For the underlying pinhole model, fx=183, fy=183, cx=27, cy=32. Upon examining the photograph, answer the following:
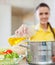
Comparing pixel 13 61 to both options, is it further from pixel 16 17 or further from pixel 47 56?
pixel 16 17

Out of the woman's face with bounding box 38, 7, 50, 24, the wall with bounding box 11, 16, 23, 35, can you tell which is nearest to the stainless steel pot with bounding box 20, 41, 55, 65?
the woman's face with bounding box 38, 7, 50, 24

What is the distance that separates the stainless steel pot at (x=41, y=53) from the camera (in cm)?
71

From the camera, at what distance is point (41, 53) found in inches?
28.2

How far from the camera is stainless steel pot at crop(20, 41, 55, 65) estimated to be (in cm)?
71

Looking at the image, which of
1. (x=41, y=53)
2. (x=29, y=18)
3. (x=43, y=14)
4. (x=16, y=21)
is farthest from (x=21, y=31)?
(x=16, y=21)

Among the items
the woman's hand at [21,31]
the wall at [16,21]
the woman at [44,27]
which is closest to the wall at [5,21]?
the wall at [16,21]

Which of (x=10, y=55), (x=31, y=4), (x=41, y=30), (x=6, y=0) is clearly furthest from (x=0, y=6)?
(x=10, y=55)

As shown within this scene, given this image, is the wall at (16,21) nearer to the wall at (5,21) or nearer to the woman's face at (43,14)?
the wall at (5,21)

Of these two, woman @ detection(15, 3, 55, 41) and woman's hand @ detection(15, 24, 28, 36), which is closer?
woman's hand @ detection(15, 24, 28, 36)

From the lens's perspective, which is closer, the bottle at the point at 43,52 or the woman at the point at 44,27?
the bottle at the point at 43,52

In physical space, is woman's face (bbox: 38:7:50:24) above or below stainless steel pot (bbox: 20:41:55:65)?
above

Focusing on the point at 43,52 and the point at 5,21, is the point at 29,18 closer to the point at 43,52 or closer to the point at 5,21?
the point at 5,21

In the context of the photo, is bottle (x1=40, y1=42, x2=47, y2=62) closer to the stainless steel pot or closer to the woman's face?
the stainless steel pot

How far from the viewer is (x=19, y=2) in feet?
11.4
